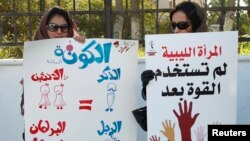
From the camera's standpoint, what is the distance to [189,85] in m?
3.40

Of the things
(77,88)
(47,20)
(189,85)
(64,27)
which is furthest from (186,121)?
(47,20)

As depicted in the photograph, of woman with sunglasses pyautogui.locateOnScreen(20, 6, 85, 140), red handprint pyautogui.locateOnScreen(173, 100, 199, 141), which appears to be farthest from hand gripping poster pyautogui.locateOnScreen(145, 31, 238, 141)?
woman with sunglasses pyautogui.locateOnScreen(20, 6, 85, 140)

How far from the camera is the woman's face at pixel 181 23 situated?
3418 mm

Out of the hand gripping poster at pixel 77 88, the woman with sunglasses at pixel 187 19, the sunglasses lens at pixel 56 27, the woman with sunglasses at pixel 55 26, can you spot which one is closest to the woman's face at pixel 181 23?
the woman with sunglasses at pixel 187 19

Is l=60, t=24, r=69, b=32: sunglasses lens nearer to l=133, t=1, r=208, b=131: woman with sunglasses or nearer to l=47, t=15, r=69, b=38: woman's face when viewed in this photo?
l=47, t=15, r=69, b=38: woman's face

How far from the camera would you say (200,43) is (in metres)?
3.38

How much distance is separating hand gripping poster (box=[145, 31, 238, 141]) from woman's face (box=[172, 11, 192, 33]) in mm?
78

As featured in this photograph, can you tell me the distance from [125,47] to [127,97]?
13.2 inches

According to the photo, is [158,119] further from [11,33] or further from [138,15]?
[11,33]

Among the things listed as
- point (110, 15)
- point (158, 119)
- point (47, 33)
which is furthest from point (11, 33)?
point (158, 119)

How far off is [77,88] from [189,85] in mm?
739

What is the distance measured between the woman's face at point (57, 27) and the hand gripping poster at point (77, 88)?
0.17 feet

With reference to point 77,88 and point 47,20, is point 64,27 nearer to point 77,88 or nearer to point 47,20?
point 47,20

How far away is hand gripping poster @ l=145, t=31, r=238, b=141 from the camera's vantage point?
338 centimetres
